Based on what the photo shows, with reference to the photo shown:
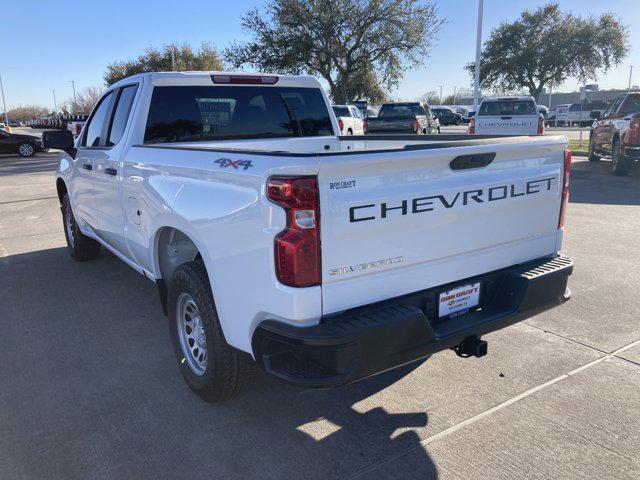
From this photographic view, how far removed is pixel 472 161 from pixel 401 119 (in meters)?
17.3

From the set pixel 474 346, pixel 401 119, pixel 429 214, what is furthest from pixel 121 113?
pixel 401 119

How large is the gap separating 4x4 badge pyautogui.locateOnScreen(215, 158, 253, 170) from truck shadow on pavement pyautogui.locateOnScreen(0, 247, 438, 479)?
151 centimetres

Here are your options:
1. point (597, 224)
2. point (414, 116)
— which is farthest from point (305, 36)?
point (597, 224)

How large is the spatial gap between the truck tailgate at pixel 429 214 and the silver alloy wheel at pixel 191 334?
3.96 feet

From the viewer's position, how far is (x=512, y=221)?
10.1ft

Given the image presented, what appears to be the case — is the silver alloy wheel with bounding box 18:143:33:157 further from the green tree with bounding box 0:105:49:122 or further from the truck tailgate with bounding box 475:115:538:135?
the green tree with bounding box 0:105:49:122

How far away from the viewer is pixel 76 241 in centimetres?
643

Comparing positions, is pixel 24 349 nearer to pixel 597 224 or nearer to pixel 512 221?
pixel 512 221

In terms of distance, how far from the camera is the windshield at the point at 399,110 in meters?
20.0

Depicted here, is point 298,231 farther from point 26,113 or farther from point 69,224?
point 26,113

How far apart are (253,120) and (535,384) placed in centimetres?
307

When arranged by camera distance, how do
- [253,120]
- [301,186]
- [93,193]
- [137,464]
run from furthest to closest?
1. [93,193]
2. [253,120]
3. [137,464]
4. [301,186]

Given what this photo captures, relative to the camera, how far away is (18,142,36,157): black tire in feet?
77.7

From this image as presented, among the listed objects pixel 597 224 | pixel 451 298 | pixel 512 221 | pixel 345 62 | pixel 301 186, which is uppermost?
pixel 345 62
